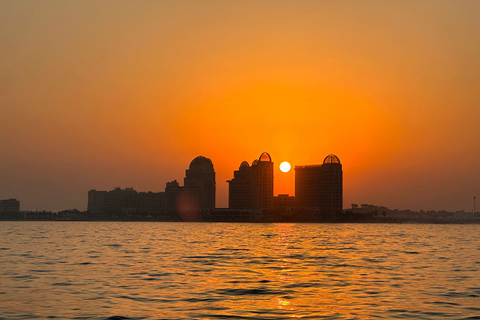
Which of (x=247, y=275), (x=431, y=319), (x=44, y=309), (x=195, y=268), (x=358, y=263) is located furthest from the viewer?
(x=358, y=263)

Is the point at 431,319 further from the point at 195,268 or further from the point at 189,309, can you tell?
the point at 195,268

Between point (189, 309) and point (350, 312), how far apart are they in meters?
8.61

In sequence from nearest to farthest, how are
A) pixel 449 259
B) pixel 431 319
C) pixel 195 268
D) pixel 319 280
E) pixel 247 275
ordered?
1. pixel 431 319
2. pixel 319 280
3. pixel 247 275
4. pixel 195 268
5. pixel 449 259

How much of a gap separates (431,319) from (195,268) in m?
28.7

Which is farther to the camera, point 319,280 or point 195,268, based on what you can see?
point 195,268

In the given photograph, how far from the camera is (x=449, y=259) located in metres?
70.7

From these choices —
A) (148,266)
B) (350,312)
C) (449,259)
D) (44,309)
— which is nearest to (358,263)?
(449,259)

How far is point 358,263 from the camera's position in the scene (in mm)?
63281

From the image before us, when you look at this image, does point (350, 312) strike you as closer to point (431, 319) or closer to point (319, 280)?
point (431, 319)

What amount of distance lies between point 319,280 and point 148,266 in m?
17.9

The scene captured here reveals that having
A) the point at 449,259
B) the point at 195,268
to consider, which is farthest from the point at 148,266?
the point at 449,259

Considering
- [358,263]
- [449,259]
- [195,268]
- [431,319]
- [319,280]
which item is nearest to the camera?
[431,319]

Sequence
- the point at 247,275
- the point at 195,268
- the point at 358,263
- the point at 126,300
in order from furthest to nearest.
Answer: the point at 358,263, the point at 195,268, the point at 247,275, the point at 126,300

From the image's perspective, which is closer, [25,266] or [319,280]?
[319,280]
